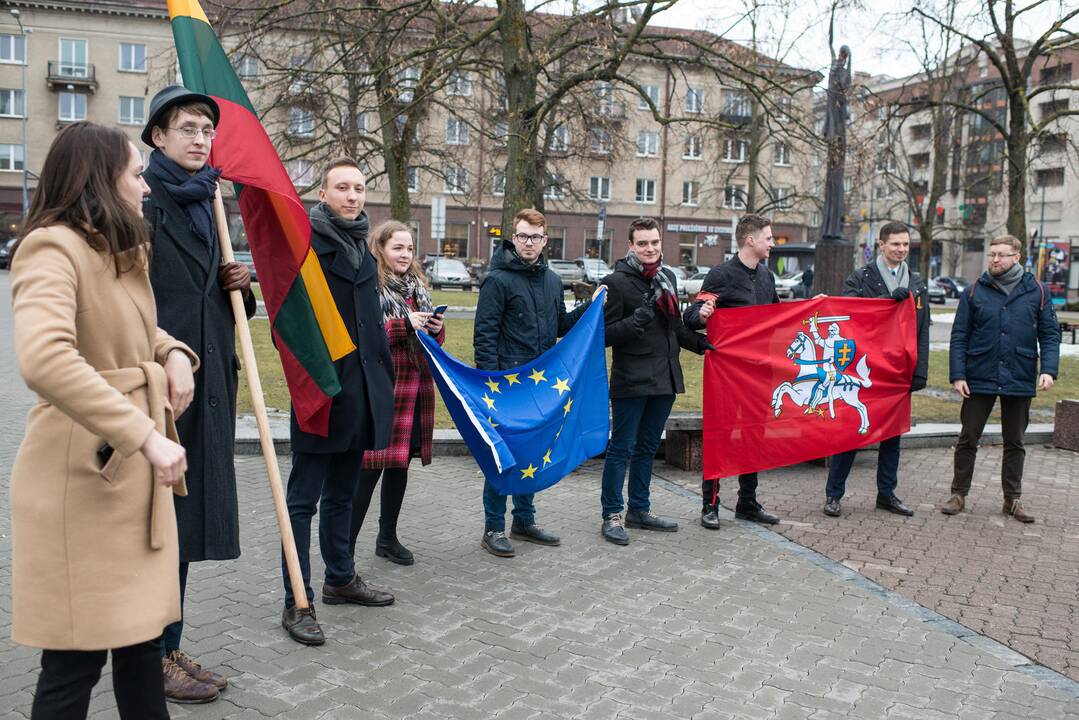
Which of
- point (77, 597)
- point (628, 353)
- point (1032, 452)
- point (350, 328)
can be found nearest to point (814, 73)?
point (1032, 452)

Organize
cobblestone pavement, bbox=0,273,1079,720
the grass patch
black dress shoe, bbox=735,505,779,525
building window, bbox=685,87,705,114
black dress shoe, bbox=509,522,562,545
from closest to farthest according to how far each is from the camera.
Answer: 1. cobblestone pavement, bbox=0,273,1079,720
2. black dress shoe, bbox=509,522,562,545
3. black dress shoe, bbox=735,505,779,525
4. the grass patch
5. building window, bbox=685,87,705,114

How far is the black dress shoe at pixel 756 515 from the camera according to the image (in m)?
7.08

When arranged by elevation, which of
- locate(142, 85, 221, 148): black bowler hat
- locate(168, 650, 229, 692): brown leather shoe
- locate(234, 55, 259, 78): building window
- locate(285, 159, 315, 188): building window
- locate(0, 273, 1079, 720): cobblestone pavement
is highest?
locate(234, 55, 259, 78): building window

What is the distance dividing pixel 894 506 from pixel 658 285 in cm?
267

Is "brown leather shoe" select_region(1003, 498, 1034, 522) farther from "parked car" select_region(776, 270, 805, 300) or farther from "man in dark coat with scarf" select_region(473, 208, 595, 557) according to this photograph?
"parked car" select_region(776, 270, 805, 300)

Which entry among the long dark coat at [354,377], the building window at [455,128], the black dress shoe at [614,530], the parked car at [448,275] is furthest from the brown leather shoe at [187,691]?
the parked car at [448,275]

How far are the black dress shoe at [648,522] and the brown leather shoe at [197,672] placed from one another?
10.9ft

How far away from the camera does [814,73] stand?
13.0 metres

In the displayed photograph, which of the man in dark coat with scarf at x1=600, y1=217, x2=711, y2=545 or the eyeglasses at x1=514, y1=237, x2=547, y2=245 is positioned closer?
the eyeglasses at x1=514, y1=237, x2=547, y2=245

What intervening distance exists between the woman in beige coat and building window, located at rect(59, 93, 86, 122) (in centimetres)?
6308

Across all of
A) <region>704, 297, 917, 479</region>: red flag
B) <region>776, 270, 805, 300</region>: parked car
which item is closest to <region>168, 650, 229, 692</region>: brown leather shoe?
<region>704, 297, 917, 479</region>: red flag

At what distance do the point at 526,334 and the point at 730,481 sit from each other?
306 cm

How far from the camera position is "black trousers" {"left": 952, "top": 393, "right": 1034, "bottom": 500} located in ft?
24.6

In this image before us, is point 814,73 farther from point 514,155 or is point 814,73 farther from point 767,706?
point 767,706
